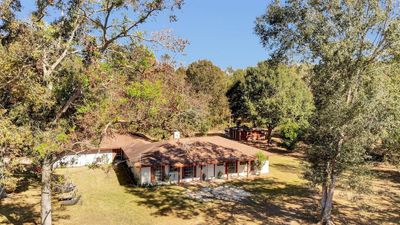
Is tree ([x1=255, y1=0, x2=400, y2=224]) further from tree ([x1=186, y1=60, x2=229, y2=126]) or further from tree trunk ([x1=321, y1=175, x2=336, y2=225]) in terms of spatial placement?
tree ([x1=186, y1=60, x2=229, y2=126])

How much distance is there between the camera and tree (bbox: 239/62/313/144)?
1893 inches

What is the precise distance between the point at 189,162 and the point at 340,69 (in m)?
16.8

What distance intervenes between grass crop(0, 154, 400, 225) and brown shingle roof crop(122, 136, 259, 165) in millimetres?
2584

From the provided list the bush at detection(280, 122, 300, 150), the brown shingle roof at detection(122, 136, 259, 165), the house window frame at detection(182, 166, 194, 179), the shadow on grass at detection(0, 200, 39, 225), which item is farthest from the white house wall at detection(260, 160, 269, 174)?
the shadow on grass at detection(0, 200, 39, 225)

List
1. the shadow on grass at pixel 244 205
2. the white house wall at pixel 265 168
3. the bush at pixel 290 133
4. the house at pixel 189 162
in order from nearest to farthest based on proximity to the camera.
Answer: the shadow on grass at pixel 244 205, the house at pixel 189 162, the white house wall at pixel 265 168, the bush at pixel 290 133

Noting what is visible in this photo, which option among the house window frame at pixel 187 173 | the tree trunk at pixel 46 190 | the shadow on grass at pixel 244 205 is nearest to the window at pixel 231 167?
the shadow on grass at pixel 244 205

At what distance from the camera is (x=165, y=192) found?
28406 millimetres

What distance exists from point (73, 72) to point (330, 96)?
1498 centimetres

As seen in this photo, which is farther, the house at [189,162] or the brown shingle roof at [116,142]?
the brown shingle roof at [116,142]

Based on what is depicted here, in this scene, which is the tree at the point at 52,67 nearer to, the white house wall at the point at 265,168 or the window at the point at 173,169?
the window at the point at 173,169

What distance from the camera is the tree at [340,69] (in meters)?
17.9

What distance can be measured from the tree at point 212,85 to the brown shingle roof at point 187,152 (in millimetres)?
20815

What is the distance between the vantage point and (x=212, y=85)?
6188 cm

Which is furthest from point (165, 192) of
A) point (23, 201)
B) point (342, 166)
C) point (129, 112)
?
point (342, 166)
